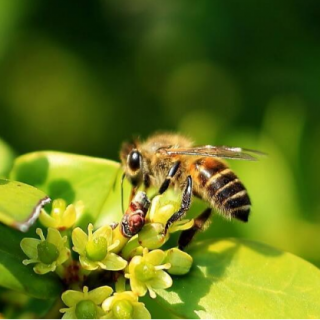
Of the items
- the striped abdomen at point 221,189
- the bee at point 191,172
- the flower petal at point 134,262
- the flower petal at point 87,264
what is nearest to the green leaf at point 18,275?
the flower petal at point 87,264

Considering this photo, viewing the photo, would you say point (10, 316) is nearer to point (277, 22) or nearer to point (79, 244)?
point (79, 244)

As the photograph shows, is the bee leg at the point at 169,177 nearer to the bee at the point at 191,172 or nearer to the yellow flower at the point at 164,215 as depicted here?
the bee at the point at 191,172

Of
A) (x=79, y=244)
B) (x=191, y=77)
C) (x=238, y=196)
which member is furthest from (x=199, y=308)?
(x=191, y=77)

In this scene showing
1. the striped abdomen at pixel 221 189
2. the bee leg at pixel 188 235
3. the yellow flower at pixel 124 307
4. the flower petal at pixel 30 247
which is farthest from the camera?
the striped abdomen at pixel 221 189

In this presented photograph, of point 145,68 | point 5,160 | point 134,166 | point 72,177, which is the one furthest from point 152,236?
point 145,68

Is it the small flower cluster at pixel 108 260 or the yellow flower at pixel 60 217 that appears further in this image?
the yellow flower at pixel 60 217

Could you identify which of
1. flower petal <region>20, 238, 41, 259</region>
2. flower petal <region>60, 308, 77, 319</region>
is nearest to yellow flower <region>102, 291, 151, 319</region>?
flower petal <region>60, 308, 77, 319</region>
